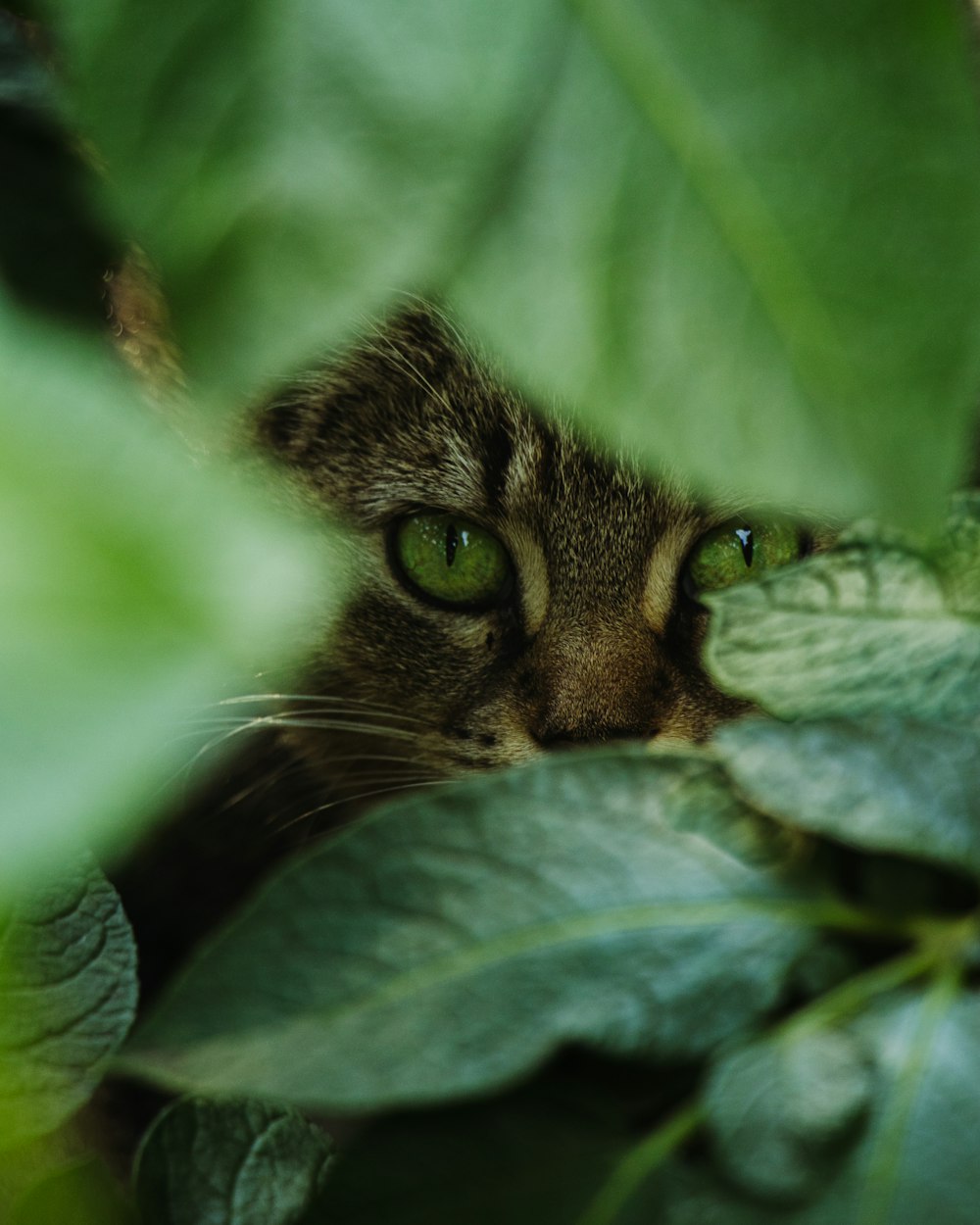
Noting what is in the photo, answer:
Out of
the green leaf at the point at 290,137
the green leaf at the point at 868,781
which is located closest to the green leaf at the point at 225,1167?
the green leaf at the point at 868,781

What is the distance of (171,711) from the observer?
20cm

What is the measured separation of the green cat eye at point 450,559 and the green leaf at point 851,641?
82 centimetres

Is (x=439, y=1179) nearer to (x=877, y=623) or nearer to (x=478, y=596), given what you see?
(x=877, y=623)

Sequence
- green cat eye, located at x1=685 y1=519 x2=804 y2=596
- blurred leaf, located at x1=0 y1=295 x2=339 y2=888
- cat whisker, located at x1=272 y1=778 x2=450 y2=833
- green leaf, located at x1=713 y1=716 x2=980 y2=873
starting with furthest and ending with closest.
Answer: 1. cat whisker, located at x1=272 y1=778 x2=450 y2=833
2. green cat eye, located at x1=685 y1=519 x2=804 y2=596
3. green leaf, located at x1=713 y1=716 x2=980 y2=873
4. blurred leaf, located at x1=0 y1=295 x2=339 y2=888

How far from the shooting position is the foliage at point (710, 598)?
226mm

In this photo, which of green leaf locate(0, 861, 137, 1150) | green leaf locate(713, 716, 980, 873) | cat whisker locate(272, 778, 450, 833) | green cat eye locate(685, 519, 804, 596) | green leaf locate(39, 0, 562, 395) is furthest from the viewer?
cat whisker locate(272, 778, 450, 833)

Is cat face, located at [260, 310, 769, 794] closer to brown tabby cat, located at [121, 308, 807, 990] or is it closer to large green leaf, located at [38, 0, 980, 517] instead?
brown tabby cat, located at [121, 308, 807, 990]

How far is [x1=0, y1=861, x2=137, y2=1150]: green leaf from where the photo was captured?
0.51 m

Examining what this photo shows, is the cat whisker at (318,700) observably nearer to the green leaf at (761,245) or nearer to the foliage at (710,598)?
the foliage at (710,598)

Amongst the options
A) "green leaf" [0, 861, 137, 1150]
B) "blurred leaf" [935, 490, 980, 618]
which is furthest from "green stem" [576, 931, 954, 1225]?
"green leaf" [0, 861, 137, 1150]

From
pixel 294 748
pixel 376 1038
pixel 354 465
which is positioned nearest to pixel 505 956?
pixel 376 1038

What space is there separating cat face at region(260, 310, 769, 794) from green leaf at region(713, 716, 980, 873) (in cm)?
72

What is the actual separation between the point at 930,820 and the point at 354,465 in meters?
0.94

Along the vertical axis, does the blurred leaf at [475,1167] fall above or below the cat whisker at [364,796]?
above
